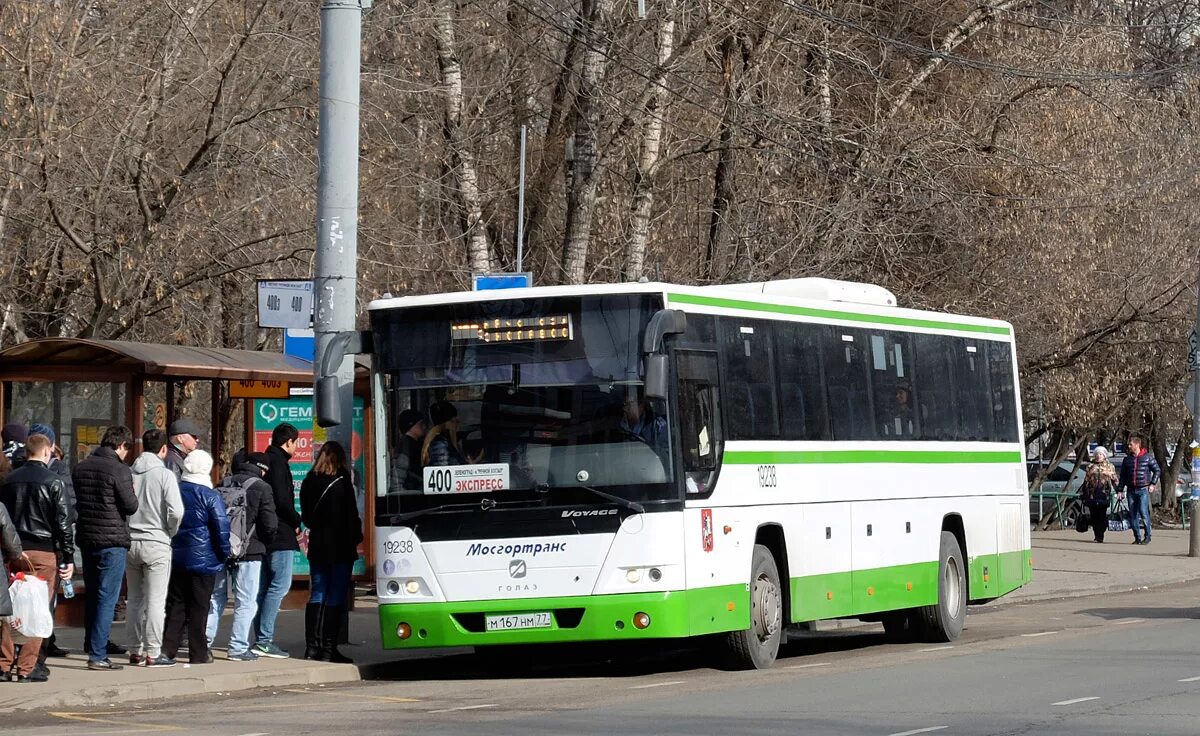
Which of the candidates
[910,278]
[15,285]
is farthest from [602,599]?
[910,278]

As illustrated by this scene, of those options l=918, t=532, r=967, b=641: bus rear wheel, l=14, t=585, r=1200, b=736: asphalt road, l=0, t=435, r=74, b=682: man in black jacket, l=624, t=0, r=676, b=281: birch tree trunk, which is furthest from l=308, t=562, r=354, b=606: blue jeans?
l=624, t=0, r=676, b=281: birch tree trunk

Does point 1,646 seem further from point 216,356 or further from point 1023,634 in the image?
point 1023,634

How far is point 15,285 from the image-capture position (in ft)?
66.0

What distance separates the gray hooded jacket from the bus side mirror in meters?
3.55

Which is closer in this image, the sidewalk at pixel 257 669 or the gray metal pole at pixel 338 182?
the sidewalk at pixel 257 669

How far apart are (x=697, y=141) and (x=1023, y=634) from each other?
29.7 feet

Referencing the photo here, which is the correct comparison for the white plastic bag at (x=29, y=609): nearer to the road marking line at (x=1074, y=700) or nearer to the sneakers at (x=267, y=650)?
the sneakers at (x=267, y=650)

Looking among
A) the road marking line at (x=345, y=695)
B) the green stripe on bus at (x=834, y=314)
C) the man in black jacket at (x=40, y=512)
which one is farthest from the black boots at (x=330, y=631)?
the green stripe on bus at (x=834, y=314)

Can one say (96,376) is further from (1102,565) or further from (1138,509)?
(1138,509)

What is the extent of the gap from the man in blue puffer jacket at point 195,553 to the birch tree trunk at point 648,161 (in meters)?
9.57

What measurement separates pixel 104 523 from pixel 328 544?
1928 mm

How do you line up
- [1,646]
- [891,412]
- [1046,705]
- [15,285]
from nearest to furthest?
1. [1046,705]
2. [1,646]
3. [891,412]
4. [15,285]

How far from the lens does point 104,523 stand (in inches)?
526

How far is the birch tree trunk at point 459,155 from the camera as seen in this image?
73.2 feet
